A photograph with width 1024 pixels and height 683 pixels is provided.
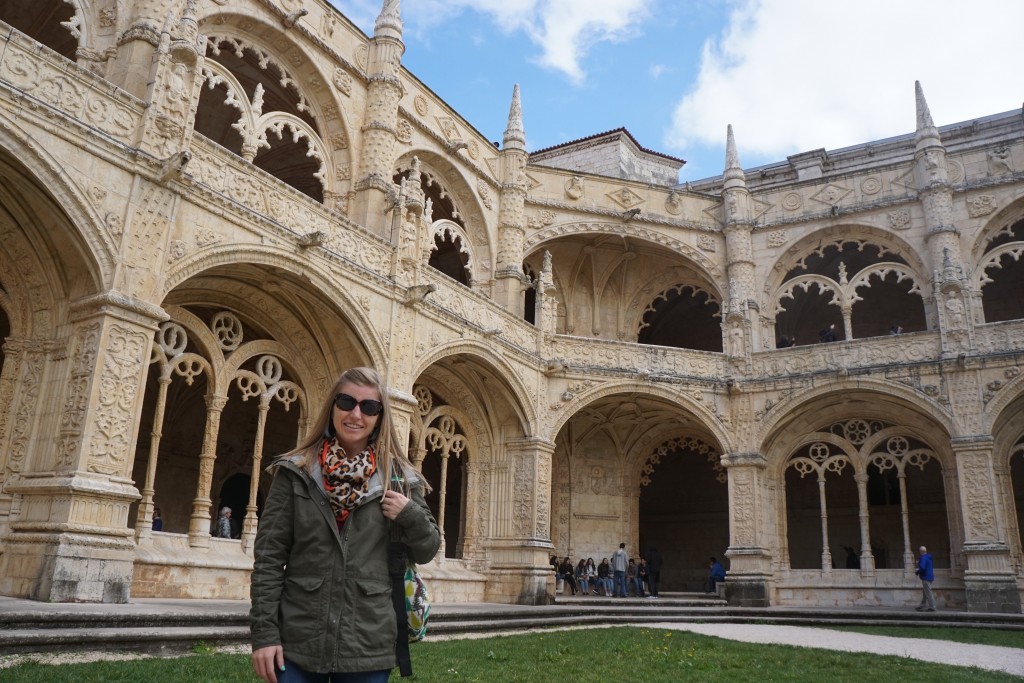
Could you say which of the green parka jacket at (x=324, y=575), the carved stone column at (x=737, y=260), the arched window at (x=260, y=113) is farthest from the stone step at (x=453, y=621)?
the arched window at (x=260, y=113)

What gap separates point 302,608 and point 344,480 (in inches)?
16.7

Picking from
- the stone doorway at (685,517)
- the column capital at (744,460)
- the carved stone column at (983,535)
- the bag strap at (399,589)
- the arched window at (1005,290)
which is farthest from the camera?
the stone doorway at (685,517)

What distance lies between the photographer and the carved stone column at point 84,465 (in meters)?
8.59

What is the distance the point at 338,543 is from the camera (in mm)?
2709

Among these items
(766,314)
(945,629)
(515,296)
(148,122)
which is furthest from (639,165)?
(148,122)

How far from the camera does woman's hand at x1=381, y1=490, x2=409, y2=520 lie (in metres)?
2.75

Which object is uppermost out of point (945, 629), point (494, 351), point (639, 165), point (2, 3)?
point (639, 165)

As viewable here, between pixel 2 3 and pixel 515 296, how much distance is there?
11176mm

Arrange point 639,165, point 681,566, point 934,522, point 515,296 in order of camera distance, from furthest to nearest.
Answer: point 639,165
point 681,566
point 934,522
point 515,296

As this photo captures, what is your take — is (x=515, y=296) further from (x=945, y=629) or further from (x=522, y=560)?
(x=945, y=629)

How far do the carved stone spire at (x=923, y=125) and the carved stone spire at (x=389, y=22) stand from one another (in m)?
12.8

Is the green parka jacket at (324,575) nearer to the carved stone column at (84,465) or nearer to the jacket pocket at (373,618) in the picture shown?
the jacket pocket at (373,618)

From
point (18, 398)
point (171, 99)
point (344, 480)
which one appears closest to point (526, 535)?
point (18, 398)

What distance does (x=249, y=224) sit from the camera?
11.5m
